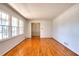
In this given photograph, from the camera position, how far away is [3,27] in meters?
4.48

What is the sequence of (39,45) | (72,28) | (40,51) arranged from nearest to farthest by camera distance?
(72,28), (40,51), (39,45)

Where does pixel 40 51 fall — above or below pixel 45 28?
below

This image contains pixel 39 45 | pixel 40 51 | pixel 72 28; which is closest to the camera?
pixel 72 28

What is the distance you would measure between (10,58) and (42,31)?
10.7 m

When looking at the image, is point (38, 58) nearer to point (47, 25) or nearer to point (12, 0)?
point (12, 0)

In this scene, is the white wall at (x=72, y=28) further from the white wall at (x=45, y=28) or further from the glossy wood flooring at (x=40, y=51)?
the white wall at (x=45, y=28)

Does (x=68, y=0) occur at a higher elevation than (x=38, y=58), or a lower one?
higher

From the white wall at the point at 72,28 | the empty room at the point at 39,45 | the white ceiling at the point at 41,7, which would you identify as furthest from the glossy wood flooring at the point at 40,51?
the white ceiling at the point at 41,7

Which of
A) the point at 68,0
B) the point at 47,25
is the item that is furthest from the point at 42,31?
the point at 68,0

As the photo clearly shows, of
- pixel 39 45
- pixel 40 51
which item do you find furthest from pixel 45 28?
pixel 40 51

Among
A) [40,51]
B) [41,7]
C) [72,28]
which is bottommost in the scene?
[40,51]

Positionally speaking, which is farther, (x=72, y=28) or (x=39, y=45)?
(x=39, y=45)

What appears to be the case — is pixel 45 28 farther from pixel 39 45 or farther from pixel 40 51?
pixel 40 51

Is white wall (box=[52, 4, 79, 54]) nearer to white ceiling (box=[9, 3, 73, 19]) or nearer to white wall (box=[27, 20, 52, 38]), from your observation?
white ceiling (box=[9, 3, 73, 19])
